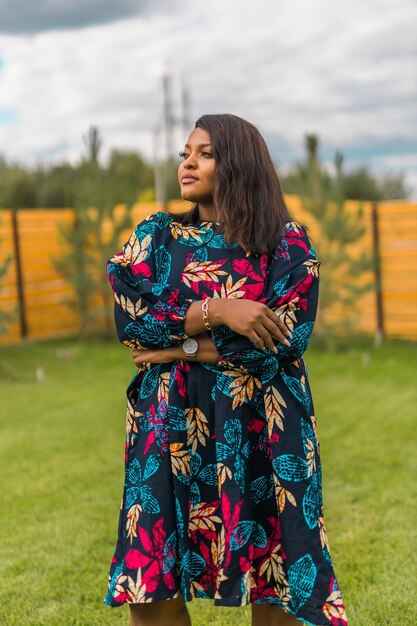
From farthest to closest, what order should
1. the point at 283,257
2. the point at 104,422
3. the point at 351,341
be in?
the point at 351,341
the point at 104,422
the point at 283,257

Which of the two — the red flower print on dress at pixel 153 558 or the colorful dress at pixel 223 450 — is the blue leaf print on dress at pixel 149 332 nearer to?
the colorful dress at pixel 223 450

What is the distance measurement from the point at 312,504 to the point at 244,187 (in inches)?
40.0

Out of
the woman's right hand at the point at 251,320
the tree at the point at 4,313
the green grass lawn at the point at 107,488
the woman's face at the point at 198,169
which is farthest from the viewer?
the tree at the point at 4,313

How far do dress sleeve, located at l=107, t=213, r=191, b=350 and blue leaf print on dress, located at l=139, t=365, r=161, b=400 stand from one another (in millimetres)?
77

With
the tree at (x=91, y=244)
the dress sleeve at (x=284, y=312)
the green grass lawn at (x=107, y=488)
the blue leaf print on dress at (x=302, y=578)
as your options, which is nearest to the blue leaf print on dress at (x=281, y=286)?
the dress sleeve at (x=284, y=312)

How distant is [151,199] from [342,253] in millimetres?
22978

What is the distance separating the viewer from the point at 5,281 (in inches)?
456

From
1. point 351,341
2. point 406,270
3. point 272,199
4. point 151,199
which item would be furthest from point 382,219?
point 151,199

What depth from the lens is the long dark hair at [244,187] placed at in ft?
8.55

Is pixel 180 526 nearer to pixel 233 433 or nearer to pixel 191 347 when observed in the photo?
pixel 233 433

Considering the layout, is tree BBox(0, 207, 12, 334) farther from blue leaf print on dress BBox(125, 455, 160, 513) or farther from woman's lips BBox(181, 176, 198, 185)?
blue leaf print on dress BBox(125, 455, 160, 513)

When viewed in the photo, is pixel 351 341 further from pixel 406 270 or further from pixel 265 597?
pixel 265 597

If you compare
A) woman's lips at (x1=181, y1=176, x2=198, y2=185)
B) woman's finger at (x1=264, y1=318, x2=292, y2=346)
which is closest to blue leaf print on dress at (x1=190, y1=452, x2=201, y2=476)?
woman's finger at (x1=264, y1=318, x2=292, y2=346)

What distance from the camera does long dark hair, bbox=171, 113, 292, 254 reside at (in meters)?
2.61
